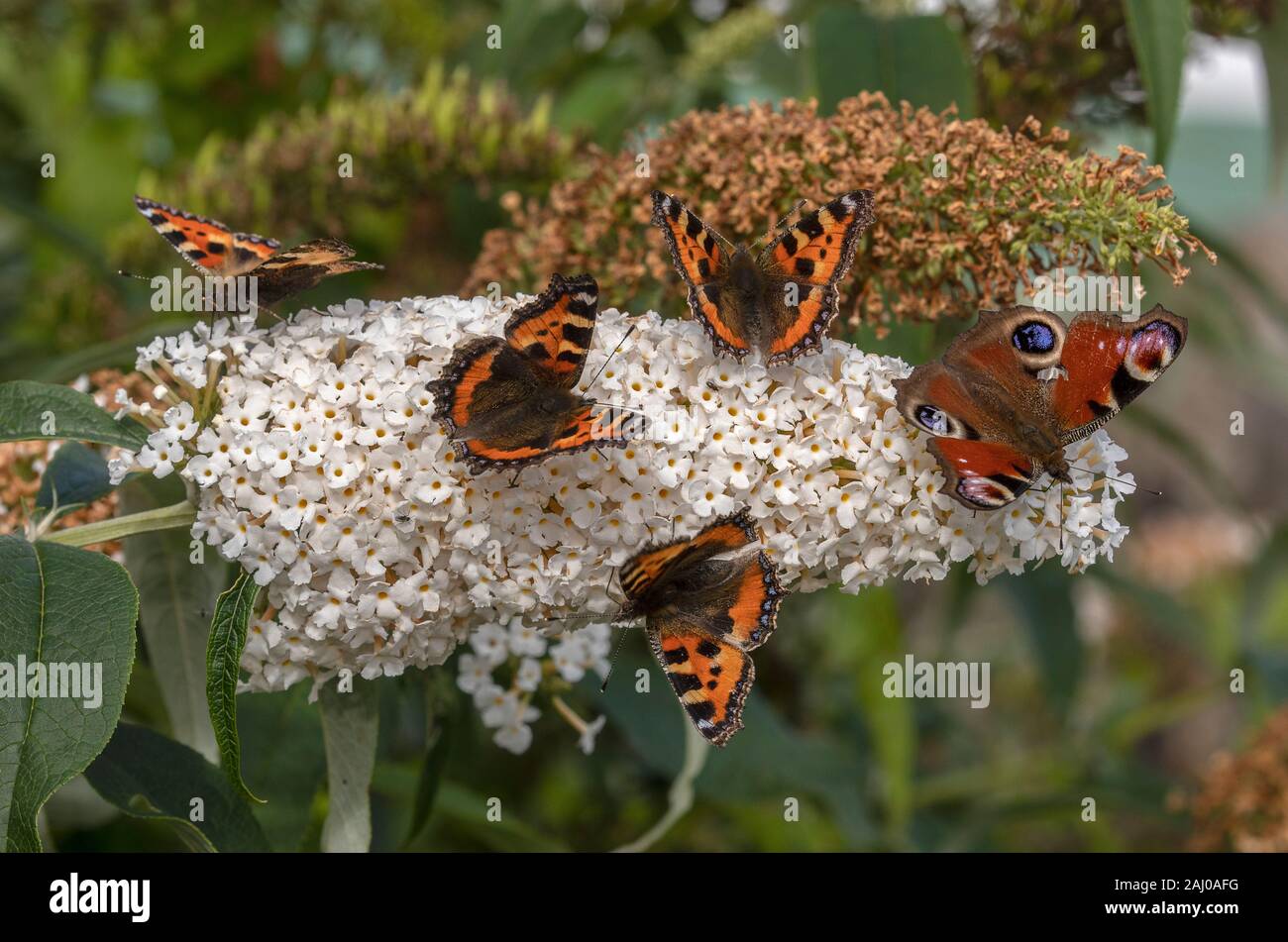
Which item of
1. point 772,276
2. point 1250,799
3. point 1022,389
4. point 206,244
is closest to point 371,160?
point 206,244

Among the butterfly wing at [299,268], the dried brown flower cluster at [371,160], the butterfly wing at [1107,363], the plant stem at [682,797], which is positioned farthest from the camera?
the dried brown flower cluster at [371,160]

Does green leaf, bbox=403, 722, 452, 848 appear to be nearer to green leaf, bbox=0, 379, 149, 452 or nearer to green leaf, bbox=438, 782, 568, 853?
green leaf, bbox=438, 782, 568, 853

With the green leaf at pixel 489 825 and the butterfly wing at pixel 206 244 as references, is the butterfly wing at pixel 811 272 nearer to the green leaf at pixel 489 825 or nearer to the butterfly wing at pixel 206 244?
the butterfly wing at pixel 206 244

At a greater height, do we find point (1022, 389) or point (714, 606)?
point (1022, 389)

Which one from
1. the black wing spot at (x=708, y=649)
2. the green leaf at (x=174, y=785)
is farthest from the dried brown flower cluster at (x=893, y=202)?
the green leaf at (x=174, y=785)

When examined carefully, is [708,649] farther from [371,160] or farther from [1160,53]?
[371,160]

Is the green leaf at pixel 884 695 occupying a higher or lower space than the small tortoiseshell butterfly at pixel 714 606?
lower

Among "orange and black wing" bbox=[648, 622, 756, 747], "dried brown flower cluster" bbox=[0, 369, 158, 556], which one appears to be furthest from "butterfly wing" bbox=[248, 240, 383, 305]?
"orange and black wing" bbox=[648, 622, 756, 747]

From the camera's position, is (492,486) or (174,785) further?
(174,785)
